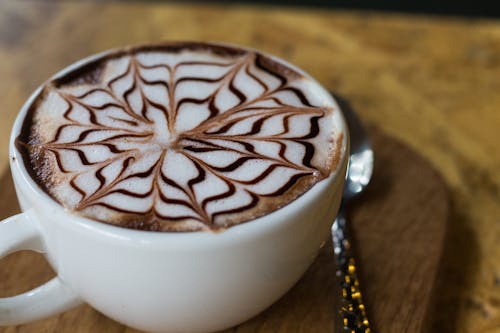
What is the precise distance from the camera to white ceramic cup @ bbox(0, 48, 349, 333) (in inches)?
25.8

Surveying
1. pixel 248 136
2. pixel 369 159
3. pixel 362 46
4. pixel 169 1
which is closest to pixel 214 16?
pixel 169 1

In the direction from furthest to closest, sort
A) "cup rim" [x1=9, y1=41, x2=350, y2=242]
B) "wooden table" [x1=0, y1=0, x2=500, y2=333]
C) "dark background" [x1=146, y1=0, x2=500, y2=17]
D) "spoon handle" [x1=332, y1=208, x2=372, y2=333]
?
"dark background" [x1=146, y1=0, x2=500, y2=17]
"wooden table" [x1=0, y1=0, x2=500, y2=333]
"spoon handle" [x1=332, y1=208, x2=372, y2=333]
"cup rim" [x1=9, y1=41, x2=350, y2=242]

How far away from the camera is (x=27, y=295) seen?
77 cm

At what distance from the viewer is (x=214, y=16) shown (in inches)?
65.2

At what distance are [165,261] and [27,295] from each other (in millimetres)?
228

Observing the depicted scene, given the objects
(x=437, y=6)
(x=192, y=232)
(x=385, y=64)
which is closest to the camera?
(x=192, y=232)

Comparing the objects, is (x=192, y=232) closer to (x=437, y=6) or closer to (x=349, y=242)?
(x=349, y=242)

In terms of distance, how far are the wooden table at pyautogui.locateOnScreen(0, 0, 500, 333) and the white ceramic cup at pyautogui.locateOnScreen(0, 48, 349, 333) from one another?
1.00 ft

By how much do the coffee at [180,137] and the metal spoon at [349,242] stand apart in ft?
0.72

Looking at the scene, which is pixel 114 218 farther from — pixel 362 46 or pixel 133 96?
pixel 362 46

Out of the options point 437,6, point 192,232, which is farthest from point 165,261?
point 437,6

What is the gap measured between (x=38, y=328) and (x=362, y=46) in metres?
1.06

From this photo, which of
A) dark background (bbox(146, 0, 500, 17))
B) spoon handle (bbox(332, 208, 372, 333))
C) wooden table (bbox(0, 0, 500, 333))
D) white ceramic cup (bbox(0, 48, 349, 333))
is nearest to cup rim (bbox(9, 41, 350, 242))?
white ceramic cup (bbox(0, 48, 349, 333))

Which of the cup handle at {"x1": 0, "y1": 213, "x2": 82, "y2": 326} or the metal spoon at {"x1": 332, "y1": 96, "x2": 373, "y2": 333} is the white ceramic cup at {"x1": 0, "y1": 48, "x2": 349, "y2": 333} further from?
the metal spoon at {"x1": 332, "y1": 96, "x2": 373, "y2": 333}
